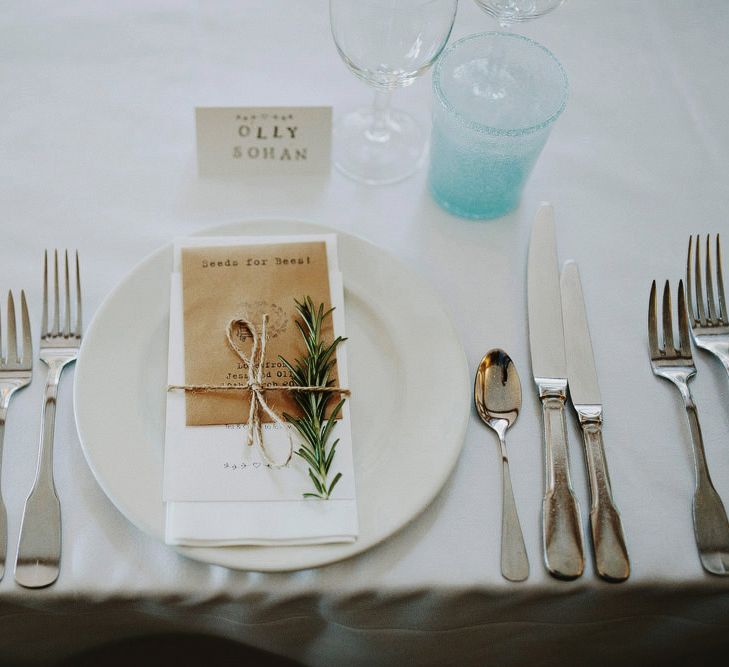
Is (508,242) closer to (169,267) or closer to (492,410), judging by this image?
(492,410)

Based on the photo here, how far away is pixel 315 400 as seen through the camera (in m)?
0.61

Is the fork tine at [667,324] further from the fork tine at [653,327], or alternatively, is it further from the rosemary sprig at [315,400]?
the rosemary sprig at [315,400]

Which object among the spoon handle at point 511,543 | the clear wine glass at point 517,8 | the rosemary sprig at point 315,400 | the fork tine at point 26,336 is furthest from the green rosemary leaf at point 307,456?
the clear wine glass at point 517,8

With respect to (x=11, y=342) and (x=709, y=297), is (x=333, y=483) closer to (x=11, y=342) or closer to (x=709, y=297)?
(x=11, y=342)

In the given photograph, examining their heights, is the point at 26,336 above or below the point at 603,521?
above

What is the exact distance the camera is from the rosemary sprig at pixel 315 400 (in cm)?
57

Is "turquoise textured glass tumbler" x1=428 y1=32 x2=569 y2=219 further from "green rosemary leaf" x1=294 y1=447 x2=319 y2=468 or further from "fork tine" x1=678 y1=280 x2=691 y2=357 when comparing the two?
"green rosemary leaf" x1=294 y1=447 x2=319 y2=468

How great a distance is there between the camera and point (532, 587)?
22.1 inches

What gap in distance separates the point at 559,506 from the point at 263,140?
0.51 meters

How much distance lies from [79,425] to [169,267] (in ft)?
0.61

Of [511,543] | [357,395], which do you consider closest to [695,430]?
[511,543]

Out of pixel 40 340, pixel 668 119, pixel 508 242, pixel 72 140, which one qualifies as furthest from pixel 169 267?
pixel 668 119

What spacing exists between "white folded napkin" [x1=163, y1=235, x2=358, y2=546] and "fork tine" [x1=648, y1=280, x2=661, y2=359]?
320 millimetres

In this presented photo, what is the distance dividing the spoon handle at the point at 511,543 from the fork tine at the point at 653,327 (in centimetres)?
23
